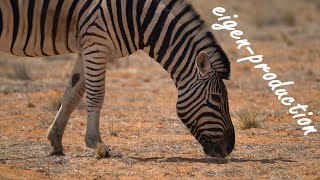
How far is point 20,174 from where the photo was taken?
8477mm

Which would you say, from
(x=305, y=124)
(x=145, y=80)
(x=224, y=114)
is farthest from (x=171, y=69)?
(x=145, y=80)

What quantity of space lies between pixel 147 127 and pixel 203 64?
3304 millimetres

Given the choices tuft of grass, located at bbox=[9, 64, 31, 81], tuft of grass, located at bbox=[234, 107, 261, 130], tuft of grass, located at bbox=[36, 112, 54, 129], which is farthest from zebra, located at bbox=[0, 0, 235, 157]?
tuft of grass, located at bbox=[9, 64, 31, 81]

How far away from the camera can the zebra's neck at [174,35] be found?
9.39 m

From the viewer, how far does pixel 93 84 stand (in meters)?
9.58

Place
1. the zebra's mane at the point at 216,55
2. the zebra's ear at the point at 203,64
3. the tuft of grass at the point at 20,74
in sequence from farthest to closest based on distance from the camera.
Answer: the tuft of grass at the point at 20,74 → the zebra's mane at the point at 216,55 → the zebra's ear at the point at 203,64

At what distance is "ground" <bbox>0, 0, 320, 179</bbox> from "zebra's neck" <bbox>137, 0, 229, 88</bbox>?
121cm

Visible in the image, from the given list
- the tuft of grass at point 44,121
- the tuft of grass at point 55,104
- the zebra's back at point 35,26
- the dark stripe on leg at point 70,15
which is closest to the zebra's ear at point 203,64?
the zebra's back at point 35,26

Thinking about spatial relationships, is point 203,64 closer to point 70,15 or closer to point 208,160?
point 208,160

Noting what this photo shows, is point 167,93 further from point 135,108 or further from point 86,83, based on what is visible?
point 86,83

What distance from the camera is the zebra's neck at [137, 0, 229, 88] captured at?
9.39 meters

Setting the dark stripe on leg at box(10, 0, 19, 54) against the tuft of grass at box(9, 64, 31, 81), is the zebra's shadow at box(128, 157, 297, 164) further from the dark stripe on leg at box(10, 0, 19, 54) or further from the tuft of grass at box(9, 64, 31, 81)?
the tuft of grass at box(9, 64, 31, 81)

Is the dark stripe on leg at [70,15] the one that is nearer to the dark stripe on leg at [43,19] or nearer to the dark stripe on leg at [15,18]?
the dark stripe on leg at [43,19]

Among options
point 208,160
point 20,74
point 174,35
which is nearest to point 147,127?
point 208,160
